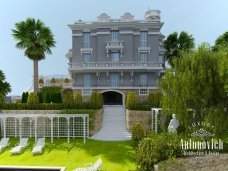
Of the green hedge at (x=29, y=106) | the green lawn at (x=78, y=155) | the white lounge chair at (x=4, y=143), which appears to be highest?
the green hedge at (x=29, y=106)

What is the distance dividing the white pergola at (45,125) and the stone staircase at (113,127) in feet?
6.05

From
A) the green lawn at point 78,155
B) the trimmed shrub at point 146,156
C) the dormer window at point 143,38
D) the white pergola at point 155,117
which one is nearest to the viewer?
the trimmed shrub at point 146,156

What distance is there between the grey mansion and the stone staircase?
4.95m

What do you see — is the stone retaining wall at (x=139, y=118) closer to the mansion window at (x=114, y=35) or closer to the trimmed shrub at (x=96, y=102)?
the trimmed shrub at (x=96, y=102)

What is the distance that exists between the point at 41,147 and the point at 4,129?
18.5 ft

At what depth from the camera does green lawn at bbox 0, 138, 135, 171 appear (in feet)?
84.8

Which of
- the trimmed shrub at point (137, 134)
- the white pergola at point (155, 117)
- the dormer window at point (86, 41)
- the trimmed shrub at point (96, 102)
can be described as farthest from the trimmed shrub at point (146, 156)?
the dormer window at point (86, 41)

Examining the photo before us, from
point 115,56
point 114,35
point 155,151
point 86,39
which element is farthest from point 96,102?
point 155,151

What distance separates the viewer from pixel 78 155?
28.1 m

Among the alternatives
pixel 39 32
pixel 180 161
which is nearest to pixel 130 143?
pixel 180 161

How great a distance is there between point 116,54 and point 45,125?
52.5ft

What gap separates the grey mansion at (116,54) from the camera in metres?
45.3

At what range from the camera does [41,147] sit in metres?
29.5

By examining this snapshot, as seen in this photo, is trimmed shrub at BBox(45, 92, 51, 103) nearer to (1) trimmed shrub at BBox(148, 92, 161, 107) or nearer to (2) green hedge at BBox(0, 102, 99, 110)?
(2) green hedge at BBox(0, 102, 99, 110)
